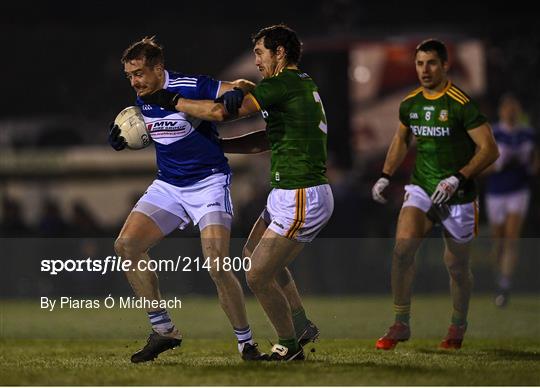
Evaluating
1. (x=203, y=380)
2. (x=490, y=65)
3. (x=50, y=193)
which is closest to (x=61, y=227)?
(x=50, y=193)

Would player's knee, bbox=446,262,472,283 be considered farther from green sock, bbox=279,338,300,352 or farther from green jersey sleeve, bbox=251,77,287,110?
green jersey sleeve, bbox=251,77,287,110

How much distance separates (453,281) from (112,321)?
333 cm

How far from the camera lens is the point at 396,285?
9508 mm

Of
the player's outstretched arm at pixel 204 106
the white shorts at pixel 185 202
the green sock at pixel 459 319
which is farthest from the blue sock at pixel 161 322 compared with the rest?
the green sock at pixel 459 319

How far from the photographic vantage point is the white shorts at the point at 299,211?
27.3ft

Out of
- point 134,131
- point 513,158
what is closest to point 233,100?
point 134,131

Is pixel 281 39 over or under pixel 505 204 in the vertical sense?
over

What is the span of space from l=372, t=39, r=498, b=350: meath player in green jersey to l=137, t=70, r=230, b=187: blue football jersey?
1.40m

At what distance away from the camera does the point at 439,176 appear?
30.8 feet

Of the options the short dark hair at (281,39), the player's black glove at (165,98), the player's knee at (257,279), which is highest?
the short dark hair at (281,39)

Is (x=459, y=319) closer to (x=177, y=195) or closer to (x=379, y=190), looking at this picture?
(x=379, y=190)

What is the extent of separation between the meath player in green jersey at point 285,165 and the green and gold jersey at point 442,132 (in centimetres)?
120

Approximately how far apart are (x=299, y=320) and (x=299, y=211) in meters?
0.95

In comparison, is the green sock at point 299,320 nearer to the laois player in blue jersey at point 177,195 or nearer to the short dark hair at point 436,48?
the laois player in blue jersey at point 177,195
